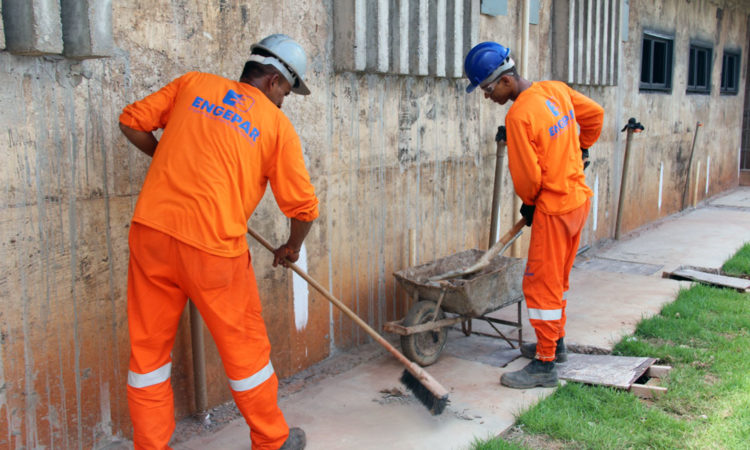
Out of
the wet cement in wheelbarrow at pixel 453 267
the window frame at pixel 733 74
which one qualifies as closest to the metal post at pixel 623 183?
the wet cement in wheelbarrow at pixel 453 267

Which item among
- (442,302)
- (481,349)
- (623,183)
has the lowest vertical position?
(481,349)

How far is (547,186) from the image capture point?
4.09m

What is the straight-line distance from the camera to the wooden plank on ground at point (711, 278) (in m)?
6.30

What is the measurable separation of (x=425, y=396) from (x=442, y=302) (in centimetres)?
95

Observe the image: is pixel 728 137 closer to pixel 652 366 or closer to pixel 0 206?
pixel 652 366

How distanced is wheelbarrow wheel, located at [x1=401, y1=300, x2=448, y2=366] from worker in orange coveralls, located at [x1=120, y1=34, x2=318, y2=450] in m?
1.41

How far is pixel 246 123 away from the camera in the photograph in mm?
3033

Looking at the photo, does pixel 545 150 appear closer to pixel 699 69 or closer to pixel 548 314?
pixel 548 314

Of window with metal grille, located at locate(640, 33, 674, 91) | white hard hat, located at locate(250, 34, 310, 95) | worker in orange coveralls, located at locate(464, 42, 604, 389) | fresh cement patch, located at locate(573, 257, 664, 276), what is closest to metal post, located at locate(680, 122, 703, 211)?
window with metal grille, located at locate(640, 33, 674, 91)

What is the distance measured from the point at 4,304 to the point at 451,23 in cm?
390

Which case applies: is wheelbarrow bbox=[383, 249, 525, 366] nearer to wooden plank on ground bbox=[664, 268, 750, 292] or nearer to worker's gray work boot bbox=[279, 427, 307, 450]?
worker's gray work boot bbox=[279, 427, 307, 450]

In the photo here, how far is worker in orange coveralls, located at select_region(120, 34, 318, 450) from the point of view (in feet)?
9.59

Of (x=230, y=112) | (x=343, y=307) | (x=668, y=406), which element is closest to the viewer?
(x=230, y=112)

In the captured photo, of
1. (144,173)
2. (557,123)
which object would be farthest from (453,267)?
(144,173)
